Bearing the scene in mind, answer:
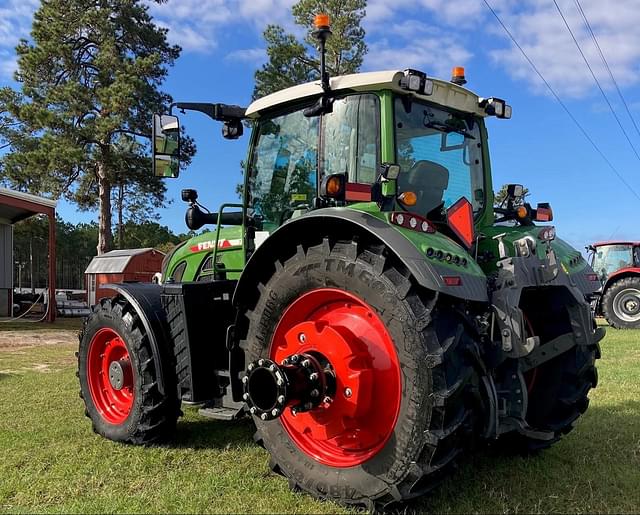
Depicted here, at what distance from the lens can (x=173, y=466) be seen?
3793 millimetres

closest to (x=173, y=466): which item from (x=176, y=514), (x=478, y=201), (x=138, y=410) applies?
(x=138, y=410)

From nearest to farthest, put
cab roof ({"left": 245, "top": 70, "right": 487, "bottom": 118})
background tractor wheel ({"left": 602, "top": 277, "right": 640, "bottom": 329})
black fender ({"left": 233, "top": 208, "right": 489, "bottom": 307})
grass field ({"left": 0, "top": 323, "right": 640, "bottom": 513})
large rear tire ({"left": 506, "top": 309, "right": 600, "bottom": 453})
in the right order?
black fender ({"left": 233, "top": 208, "right": 489, "bottom": 307}), grass field ({"left": 0, "top": 323, "right": 640, "bottom": 513}), cab roof ({"left": 245, "top": 70, "right": 487, "bottom": 118}), large rear tire ({"left": 506, "top": 309, "right": 600, "bottom": 453}), background tractor wheel ({"left": 602, "top": 277, "right": 640, "bottom": 329})

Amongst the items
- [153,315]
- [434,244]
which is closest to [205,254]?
[153,315]

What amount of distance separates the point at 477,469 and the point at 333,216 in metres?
1.90

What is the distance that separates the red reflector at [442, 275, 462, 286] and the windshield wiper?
1299 millimetres

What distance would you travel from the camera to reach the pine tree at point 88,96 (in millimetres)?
19594

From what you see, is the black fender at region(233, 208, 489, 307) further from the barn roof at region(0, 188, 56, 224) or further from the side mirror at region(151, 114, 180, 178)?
the barn roof at region(0, 188, 56, 224)

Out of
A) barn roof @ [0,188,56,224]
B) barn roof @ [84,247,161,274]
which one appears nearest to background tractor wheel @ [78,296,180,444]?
barn roof @ [0,188,56,224]

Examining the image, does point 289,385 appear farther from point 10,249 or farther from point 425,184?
point 10,249

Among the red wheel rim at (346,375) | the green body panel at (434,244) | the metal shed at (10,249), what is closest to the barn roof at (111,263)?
the metal shed at (10,249)

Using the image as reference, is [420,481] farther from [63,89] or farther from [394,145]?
[63,89]

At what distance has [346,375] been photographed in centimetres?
299

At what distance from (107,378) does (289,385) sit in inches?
91.7

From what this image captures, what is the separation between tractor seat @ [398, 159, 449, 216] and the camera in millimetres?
3500
